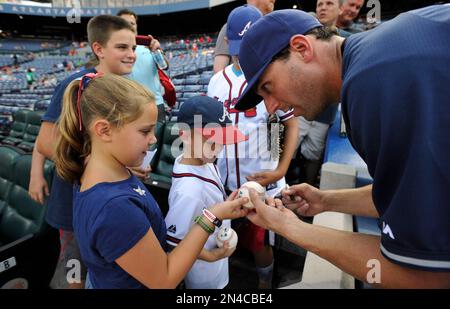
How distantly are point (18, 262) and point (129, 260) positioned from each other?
1.26 m

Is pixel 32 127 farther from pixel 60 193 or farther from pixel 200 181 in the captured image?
pixel 200 181

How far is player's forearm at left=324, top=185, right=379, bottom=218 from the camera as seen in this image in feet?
4.53

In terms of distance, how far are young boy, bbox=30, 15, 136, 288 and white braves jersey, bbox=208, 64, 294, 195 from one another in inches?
26.4

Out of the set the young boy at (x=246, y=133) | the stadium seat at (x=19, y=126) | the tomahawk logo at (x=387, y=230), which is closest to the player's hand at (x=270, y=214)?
the tomahawk logo at (x=387, y=230)

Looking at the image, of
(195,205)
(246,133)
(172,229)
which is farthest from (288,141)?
(172,229)

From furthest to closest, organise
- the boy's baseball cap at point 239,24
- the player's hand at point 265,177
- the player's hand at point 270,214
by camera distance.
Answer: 1. the boy's baseball cap at point 239,24
2. the player's hand at point 265,177
3. the player's hand at point 270,214

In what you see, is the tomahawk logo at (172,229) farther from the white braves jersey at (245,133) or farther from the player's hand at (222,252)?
the white braves jersey at (245,133)

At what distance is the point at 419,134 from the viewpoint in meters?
0.66

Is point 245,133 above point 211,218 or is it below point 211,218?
above

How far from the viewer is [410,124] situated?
67 cm

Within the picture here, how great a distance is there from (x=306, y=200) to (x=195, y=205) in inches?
23.9

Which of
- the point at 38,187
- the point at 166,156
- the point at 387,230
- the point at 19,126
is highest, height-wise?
the point at 387,230

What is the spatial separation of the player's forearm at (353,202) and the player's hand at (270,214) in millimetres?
346

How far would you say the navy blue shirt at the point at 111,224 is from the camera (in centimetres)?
93
